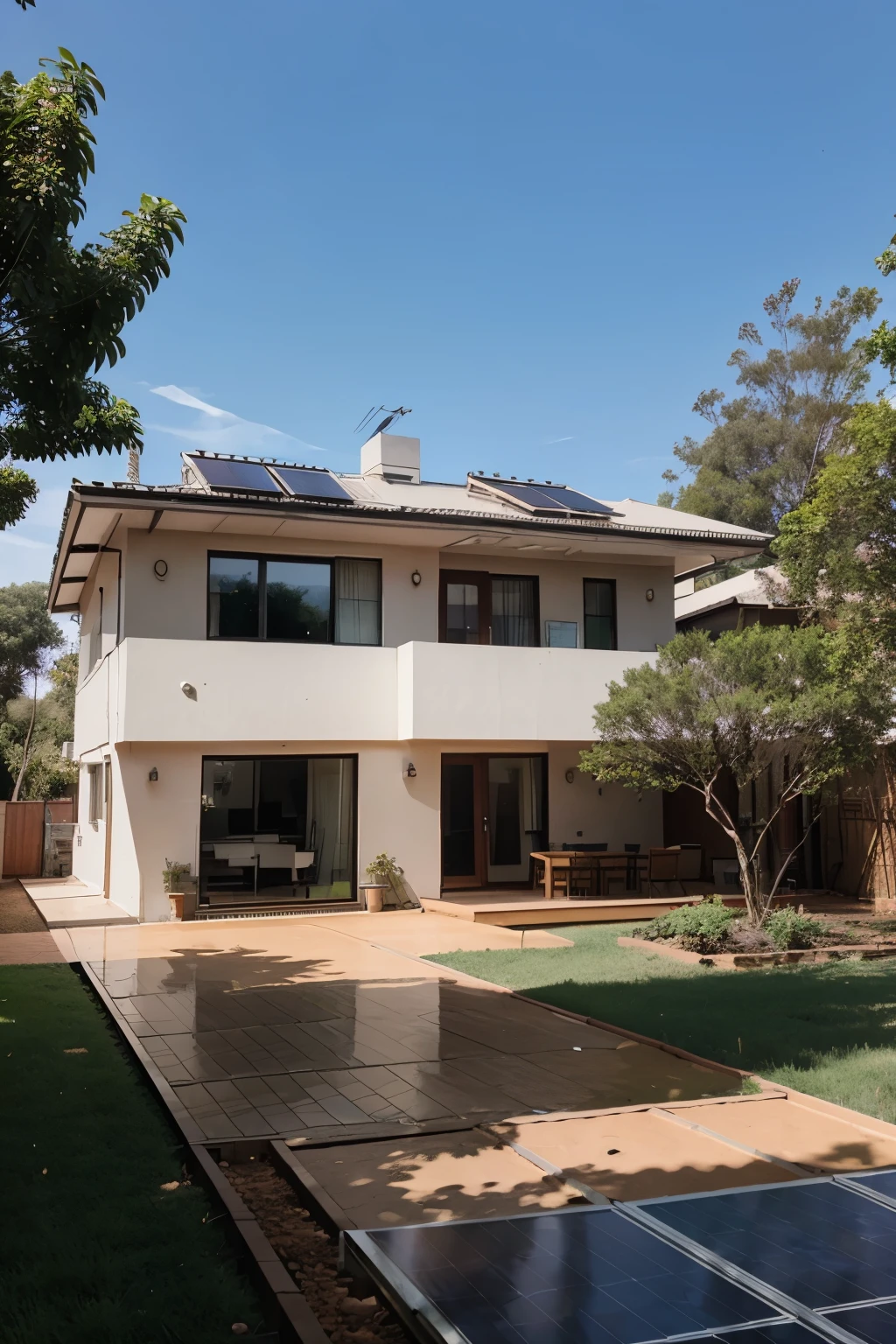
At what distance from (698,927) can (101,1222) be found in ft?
30.1

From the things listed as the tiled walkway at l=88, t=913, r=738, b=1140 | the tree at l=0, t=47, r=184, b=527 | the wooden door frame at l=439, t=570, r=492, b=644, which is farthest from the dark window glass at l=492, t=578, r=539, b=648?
the tree at l=0, t=47, r=184, b=527

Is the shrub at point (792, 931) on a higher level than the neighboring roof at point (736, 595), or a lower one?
lower

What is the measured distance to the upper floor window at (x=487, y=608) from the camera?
18.8 m

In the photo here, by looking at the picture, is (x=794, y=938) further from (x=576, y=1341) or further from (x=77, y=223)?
(x=77, y=223)

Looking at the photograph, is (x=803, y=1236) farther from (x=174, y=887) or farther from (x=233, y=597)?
(x=233, y=597)

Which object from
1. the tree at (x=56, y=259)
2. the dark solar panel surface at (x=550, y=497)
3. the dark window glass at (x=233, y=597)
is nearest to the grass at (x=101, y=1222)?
the tree at (x=56, y=259)

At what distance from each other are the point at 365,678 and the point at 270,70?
8.66 meters

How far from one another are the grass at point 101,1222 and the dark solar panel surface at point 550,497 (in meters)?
13.9

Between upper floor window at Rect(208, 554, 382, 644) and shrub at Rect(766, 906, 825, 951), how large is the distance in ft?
27.1

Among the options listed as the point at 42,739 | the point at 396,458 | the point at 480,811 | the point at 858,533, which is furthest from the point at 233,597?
the point at 42,739

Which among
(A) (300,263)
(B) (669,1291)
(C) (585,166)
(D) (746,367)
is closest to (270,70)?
(A) (300,263)

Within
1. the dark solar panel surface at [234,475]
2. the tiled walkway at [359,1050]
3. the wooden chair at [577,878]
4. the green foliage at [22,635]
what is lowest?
the tiled walkway at [359,1050]

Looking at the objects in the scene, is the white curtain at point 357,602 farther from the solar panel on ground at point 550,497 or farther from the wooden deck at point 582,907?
the wooden deck at point 582,907

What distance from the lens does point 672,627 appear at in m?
20.2
